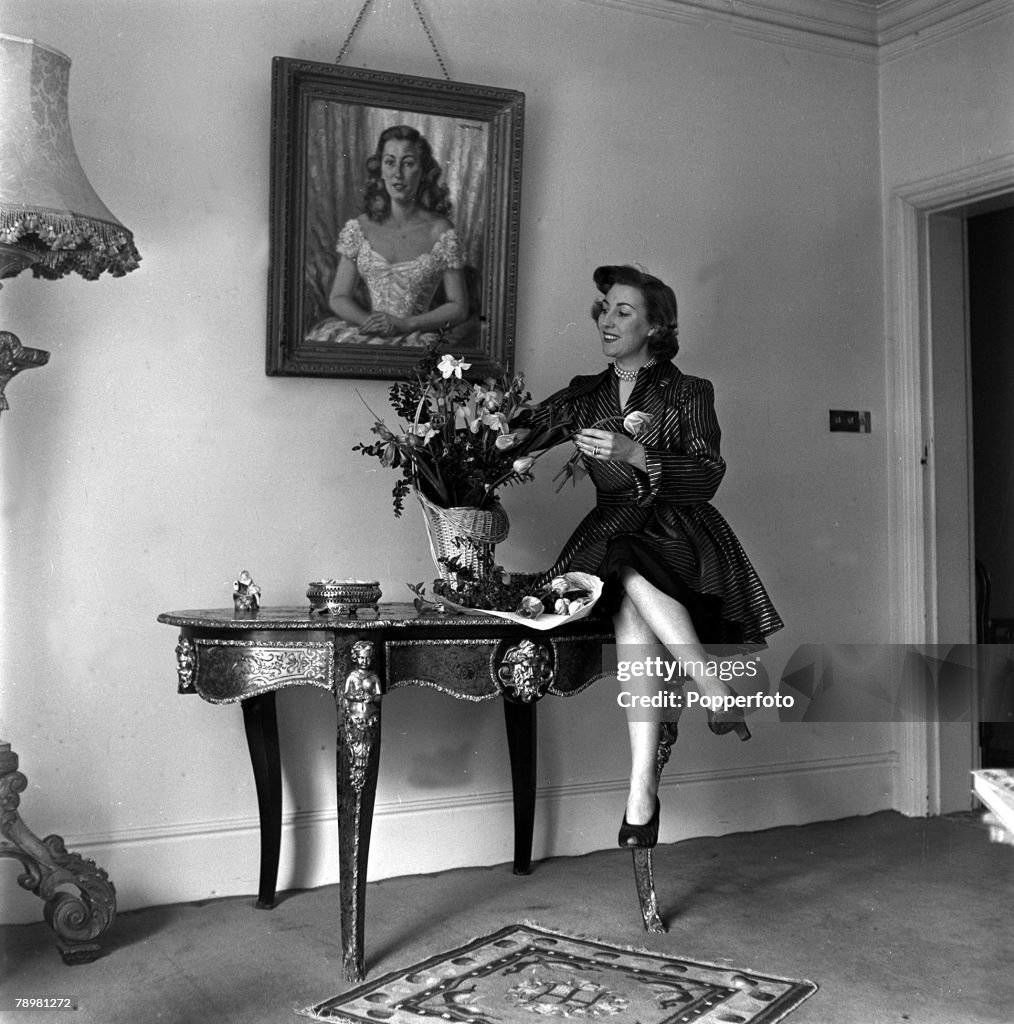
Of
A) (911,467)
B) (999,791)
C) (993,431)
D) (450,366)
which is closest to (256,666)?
(450,366)

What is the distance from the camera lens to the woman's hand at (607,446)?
10.5 feet

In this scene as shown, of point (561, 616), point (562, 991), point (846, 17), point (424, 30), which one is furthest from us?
point (846, 17)

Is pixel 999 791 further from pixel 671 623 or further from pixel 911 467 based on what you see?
pixel 911 467

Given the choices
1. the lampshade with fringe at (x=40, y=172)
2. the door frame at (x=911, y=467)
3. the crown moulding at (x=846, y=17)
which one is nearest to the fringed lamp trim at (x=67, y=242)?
the lampshade with fringe at (x=40, y=172)

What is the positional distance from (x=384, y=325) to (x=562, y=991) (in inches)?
78.7

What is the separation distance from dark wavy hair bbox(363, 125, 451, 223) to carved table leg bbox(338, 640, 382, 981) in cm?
152

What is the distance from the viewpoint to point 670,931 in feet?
10.7

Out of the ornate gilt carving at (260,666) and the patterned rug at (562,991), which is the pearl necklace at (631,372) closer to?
the ornate gilt carving at (260,666)

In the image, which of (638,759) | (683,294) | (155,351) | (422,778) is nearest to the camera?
(638,759)

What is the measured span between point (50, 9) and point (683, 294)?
221cm

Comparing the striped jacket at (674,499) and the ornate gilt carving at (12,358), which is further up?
the ornate gilt carving at (12,358)

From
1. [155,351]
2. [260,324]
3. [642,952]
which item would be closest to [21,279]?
[155,351]

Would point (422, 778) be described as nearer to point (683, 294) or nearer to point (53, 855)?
point (53, 855)

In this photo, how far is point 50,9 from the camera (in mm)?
3424
